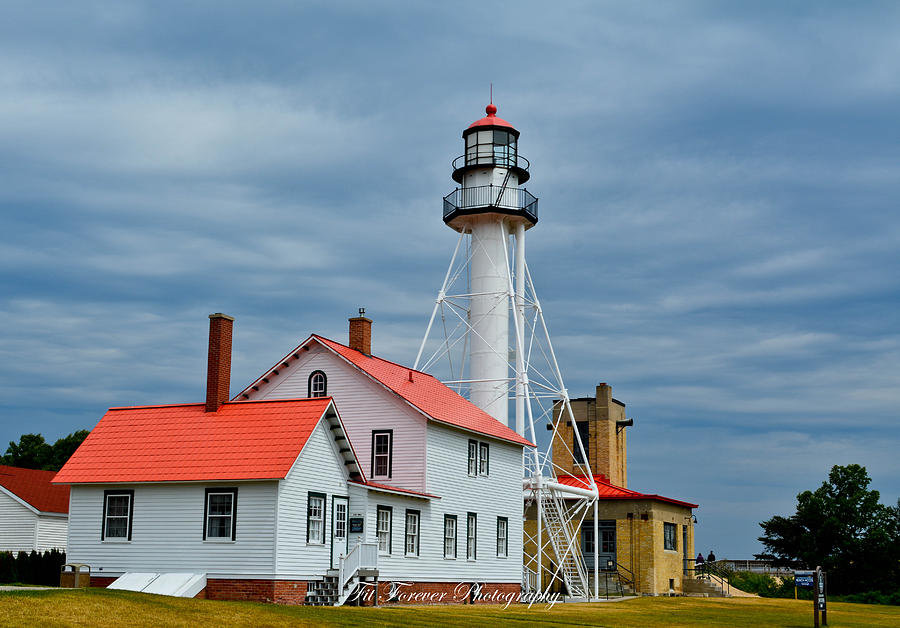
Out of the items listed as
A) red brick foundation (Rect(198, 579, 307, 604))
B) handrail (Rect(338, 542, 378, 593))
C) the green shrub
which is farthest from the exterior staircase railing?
the green shrub

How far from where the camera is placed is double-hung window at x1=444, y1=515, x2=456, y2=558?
3716cm

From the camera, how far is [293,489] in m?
29.8

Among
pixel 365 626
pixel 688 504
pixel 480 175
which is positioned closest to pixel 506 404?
pixel 480 175

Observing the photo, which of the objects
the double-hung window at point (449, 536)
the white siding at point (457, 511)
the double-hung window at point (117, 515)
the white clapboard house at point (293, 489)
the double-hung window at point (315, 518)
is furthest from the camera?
the double-hung window at point (449, 536)

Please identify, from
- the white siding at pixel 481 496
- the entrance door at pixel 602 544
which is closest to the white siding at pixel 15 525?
the white siding at pixel 481 496

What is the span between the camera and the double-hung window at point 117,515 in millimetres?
31203

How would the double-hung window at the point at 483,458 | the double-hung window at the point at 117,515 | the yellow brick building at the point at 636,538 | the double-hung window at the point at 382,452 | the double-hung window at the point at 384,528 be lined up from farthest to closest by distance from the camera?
the yellow brick building at the point at 636,538, the double-hung window at the point at 483,458, the double-hung window at the point at 382,452, the double-hung window at the point at 384,528, the double-hung window at the point at 117,515

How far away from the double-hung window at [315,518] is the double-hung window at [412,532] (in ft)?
15.1

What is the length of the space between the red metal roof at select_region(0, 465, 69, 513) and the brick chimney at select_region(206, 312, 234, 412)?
53.7 ft

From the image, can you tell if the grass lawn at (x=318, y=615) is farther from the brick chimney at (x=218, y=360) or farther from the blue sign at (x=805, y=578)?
the brick chimney at (x=218, y=360)

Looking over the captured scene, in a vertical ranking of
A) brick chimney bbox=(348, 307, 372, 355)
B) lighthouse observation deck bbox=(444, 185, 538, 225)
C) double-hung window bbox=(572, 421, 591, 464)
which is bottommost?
double-hung window bbox=(572, 421, 591, 464)

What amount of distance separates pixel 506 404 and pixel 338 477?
1461cm

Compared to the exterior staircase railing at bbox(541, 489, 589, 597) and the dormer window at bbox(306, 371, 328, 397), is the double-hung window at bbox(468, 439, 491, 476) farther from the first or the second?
the dormer window at bbox(306, 371, 328, 397)

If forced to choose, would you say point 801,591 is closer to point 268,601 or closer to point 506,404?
point 506,404
